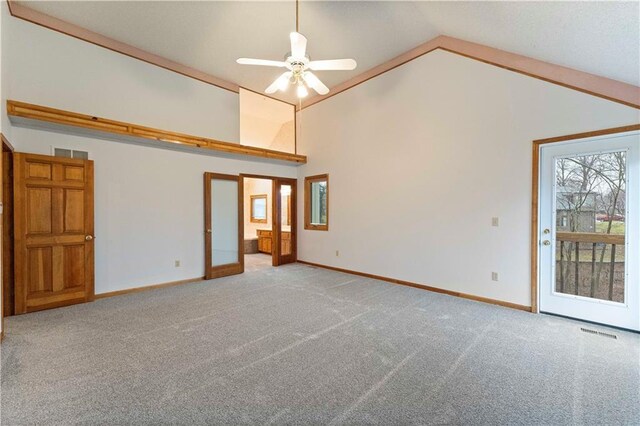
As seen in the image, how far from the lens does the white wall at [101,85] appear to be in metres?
3.63

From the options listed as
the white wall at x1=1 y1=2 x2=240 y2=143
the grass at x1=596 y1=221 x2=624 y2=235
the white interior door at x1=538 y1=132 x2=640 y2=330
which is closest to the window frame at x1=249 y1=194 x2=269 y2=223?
the white wall at x1=1 y1=2 x2=240 y2=143

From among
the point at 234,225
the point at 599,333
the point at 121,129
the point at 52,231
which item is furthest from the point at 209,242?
the point at 599,333

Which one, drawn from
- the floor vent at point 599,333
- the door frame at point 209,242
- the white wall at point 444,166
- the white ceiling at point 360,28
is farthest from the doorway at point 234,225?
the floor vent at point 599,333

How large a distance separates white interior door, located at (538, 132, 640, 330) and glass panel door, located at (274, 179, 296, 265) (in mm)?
4800

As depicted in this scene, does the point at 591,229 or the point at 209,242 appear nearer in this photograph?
the point at 591,229

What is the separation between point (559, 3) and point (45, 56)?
5854 millimetres

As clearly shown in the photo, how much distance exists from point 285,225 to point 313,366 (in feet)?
17.1

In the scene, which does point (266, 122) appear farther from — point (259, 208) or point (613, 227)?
point (613, 227)

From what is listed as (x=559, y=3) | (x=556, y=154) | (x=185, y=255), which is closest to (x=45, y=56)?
(x=185, y=255)

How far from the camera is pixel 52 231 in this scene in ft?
12.1

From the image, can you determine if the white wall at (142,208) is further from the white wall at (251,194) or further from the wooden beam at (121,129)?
the white wall at (251,194)

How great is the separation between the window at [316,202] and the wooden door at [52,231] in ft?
13.1

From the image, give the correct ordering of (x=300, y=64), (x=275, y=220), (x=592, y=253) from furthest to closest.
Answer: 1. (x=275, y=220)
2. (x=592, y=253)
3. (x=300, y=64)

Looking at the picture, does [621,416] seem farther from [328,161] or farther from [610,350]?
[328,161]
